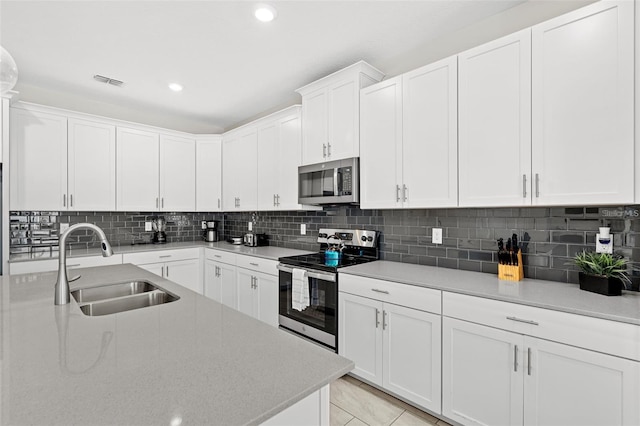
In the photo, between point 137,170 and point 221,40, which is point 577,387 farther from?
point 137,170

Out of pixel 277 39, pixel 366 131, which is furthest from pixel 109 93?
pixel 366 131

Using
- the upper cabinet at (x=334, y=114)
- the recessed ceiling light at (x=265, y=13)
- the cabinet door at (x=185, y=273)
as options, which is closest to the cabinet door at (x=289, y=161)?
the upper cabinet at (x=334, y=114)

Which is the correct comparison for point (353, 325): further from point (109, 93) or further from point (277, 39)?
point (109, 93)

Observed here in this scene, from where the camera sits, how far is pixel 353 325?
2.43m

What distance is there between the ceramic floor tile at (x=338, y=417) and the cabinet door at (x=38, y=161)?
3465mm

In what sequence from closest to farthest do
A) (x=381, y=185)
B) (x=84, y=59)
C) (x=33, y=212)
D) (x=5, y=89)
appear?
(x=5, y=89), (x=381, y=185), (x=84, y=59), (x=33, y=212)

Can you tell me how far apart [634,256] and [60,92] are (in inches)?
210

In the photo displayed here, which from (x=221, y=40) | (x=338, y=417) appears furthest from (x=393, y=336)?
(x=221, y=40)

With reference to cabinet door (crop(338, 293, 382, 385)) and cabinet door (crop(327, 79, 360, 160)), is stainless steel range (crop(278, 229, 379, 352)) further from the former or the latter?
cabinet door (crop(327, 79, 360, 160))

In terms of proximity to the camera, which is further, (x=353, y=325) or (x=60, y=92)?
(x=60, y=92)

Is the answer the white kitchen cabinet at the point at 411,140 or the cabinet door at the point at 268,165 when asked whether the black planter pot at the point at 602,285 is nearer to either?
the white kitchen cabinet at the point at 411,140

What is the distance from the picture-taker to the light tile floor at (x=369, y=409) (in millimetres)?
2031

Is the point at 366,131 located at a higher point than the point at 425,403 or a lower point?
higher

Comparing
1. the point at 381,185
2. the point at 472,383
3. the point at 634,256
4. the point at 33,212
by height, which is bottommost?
the point at 472,383
